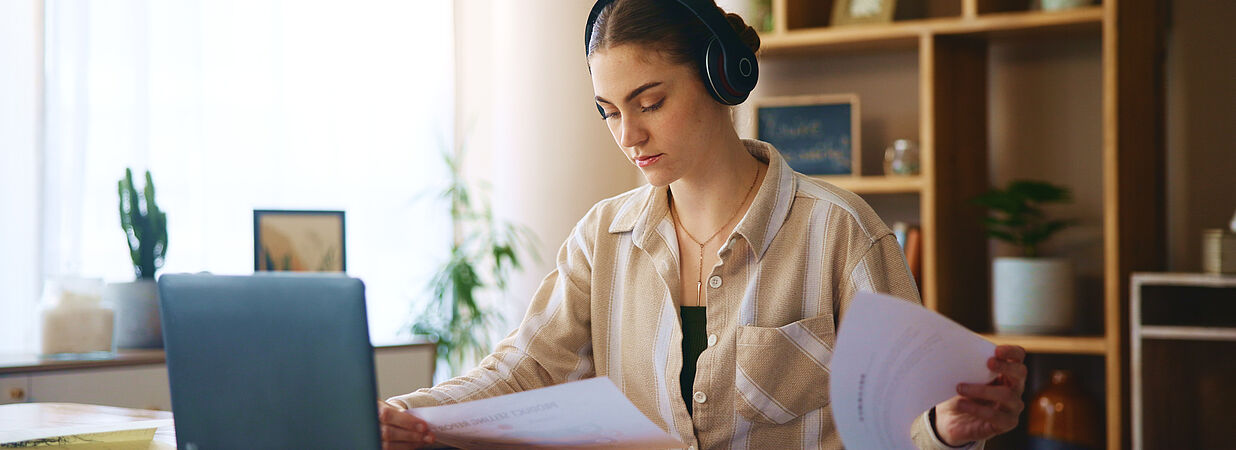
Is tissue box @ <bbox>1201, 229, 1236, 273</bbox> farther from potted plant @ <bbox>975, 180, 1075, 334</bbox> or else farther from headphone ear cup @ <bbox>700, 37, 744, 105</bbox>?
headphone ear cup @ <bbox>700, 37, 744, 105</bbox>

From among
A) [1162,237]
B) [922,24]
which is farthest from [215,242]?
[1162,237]

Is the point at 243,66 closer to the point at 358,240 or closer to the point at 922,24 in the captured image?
the point at 358,240

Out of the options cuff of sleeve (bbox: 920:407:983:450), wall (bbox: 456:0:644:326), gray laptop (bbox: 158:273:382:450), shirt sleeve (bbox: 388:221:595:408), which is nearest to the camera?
gray laptop (bbox: 158:273:382:450)

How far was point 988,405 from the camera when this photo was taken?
998mm

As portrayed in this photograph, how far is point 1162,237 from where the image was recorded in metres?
3.00

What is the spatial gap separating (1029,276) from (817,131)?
2.37 ft

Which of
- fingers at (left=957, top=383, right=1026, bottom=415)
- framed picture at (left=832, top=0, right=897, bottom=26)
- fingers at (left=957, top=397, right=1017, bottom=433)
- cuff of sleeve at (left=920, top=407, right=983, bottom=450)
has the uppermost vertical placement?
framed picture at (left=832, top=0, right=897, bottom=26)

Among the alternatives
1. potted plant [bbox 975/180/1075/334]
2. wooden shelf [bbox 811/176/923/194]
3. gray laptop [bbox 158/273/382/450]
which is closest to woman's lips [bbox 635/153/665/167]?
gray laptop [bbox 158/273/382/450]

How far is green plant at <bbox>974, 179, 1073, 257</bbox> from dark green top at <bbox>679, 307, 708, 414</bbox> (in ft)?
6.02

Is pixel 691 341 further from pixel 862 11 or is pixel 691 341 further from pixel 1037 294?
pixel 862 11

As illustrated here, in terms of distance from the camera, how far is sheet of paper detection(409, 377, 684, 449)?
926 mm

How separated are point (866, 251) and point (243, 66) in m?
2.75

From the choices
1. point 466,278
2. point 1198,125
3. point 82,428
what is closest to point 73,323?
point 82,428

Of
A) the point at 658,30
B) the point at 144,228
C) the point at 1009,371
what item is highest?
the point at 658,30
